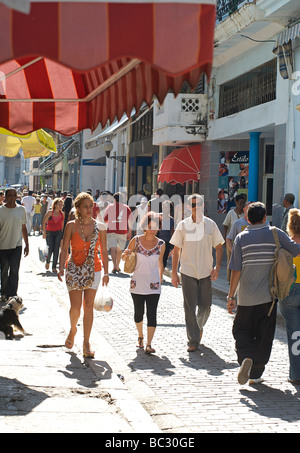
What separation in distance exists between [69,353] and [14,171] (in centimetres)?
14139

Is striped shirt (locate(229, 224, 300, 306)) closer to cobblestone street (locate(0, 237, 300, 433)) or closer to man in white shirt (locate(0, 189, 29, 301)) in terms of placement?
cobblestone street (locate(0, 237, 300, 433))

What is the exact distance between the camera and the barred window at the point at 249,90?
18269mm

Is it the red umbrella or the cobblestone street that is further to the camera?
the red umbrella

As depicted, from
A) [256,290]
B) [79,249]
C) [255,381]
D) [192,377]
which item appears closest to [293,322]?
[256,290]

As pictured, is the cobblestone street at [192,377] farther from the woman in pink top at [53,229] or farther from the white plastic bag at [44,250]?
the woman in pink top at [53,229]

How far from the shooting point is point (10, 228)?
1152 cm

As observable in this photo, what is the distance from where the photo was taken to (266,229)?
7398 millimetres

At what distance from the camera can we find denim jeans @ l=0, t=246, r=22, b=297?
11.5m

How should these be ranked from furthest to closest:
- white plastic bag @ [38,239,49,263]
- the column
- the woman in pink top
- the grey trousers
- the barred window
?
the column, the barred window, the woman in pink top, white plastic bag @ [38,239,49,263], the grey trousers

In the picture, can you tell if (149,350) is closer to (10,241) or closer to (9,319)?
(9,319)

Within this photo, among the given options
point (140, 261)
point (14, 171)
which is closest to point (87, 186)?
point (140, 261)

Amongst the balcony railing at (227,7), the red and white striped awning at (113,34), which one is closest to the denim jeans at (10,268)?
the red and white striped awning at (113,34)

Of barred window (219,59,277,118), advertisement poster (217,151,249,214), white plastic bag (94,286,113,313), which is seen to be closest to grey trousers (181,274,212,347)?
white plastic bag (94,286,113,313)

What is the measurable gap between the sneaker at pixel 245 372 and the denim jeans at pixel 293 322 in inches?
19.0
